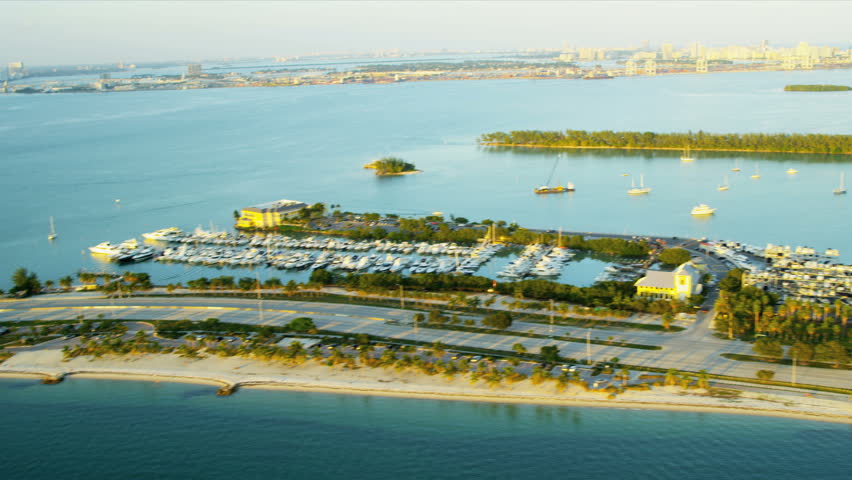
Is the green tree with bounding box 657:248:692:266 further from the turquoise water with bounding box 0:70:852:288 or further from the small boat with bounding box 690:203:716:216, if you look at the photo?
the small boat with bounding box 690:203:716:216

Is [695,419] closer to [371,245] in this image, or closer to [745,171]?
[371,245]

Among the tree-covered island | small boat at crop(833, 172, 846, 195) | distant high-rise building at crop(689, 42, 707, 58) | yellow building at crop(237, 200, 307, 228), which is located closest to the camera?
yellow building at crop(237, 200, 307, 228)

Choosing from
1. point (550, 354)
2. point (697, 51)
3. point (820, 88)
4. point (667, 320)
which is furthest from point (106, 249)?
point (697, 51)

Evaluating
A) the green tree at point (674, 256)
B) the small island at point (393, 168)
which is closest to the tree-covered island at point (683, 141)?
the small island at point (393, 168)


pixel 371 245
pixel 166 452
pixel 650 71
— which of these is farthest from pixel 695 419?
pixel 650 71

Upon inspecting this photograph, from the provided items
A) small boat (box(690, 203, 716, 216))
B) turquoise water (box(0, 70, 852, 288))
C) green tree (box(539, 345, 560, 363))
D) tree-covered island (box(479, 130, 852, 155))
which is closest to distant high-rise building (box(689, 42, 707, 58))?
turquoise water (box(0, 70, 852, 288))

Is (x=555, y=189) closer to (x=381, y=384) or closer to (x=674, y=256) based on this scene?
(x=674, y=256)
